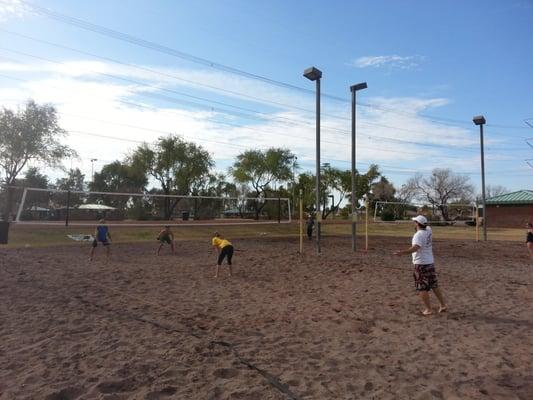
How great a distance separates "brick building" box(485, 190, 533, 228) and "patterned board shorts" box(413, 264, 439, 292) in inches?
1458

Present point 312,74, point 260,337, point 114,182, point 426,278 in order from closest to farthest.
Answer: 1. point 260,337
2. point 426,278
3. point 312,74
4. point 114,182

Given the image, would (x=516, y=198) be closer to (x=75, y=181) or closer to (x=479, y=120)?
(x=479, y=120)

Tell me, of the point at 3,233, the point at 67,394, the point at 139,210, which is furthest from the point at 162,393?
the point at 139,210

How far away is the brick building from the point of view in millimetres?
38344

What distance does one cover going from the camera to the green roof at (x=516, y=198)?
38.7 meters

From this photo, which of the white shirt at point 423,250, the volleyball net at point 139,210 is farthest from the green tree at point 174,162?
the white shirt at point 423,250

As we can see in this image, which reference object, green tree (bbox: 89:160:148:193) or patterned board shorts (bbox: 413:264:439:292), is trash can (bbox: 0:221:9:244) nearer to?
patterned board shorts (bbox: 413:264:439:292)

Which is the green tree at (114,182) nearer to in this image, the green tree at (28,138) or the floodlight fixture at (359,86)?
the green tree at (28,138)

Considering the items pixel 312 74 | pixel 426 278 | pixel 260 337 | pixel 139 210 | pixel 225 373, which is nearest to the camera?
pixel 225 373

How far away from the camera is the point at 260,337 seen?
5.21 m

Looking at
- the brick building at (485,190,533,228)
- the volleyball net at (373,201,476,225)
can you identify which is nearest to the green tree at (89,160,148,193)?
the volleyball net at (373,201,476,225)

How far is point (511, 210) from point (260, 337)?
4087cm

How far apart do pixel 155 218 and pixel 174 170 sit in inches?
495

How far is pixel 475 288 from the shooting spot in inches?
332
